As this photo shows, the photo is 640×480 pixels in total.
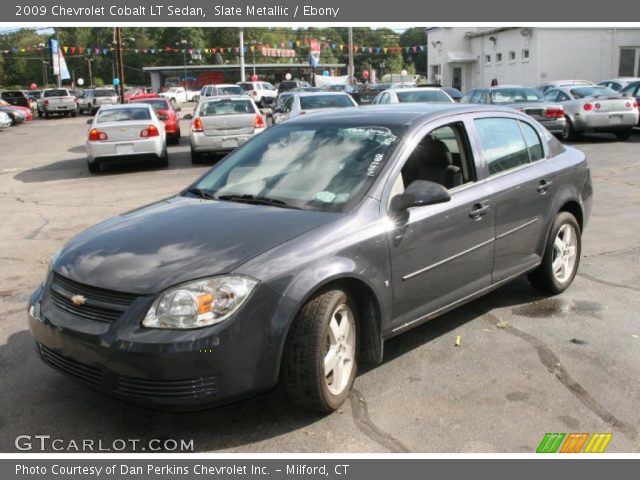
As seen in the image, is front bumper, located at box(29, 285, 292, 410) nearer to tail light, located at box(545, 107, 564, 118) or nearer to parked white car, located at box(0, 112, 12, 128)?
Result: tail light, located at box(545, 107, 564, 118)

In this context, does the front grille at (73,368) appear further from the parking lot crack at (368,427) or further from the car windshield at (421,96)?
the car windshield at (421,96)

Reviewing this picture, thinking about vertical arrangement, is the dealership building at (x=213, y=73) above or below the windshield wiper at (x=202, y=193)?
above

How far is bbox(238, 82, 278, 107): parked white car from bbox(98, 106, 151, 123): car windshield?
30866mm

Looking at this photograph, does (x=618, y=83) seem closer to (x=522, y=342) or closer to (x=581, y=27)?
(x=581, y=27)

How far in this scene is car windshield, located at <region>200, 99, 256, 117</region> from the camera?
15070mm

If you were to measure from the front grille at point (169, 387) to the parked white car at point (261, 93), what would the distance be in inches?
1702

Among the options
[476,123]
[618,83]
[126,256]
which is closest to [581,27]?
[618,83]

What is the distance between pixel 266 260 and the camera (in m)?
3.33

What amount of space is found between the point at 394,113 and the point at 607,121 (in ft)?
47.7

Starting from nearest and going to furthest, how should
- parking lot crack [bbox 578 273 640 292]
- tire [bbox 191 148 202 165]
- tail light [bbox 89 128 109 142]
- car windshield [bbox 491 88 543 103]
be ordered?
parking lot crack [bbox 578 273 640 292] → tail light [bbox 89 128 109 142] → tire [bbox 191 148 202 165] → car windshield [bbox 491 88 543 103]

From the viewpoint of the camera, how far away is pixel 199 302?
3.17 meters

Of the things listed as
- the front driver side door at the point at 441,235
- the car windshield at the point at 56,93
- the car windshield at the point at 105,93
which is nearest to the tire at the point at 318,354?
the front driver side door at the point at 441,235

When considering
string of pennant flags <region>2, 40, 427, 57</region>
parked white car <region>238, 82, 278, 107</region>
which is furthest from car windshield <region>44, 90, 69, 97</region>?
parked white car <region>238, 82, 278, 107</region>

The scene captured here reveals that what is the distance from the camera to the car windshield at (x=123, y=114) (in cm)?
1461
